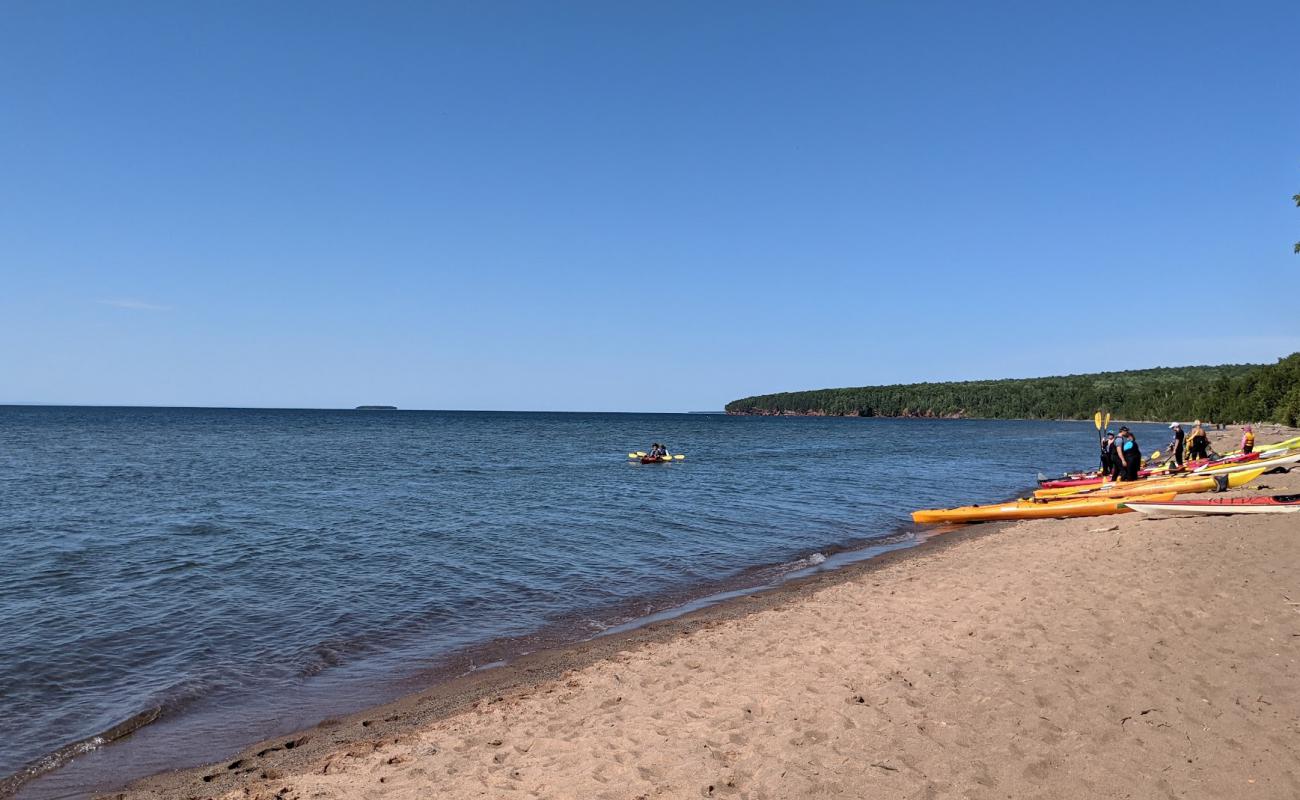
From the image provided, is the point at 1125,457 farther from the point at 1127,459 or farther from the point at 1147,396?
the point at 1147,396

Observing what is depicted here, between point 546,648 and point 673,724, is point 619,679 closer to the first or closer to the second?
point 673,724

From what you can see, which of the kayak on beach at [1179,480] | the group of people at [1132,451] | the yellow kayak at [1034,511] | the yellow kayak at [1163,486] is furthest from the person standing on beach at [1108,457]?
the yellow kayak at [1034,511]

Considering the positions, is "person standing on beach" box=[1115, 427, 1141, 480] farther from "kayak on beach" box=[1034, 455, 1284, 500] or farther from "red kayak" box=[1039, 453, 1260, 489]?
"red kayak" box=[1039, 453, 1260, 489]

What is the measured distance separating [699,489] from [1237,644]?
2443 centimetres

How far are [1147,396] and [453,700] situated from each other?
14982cm

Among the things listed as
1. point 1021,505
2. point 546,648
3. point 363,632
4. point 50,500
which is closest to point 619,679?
point 546,648

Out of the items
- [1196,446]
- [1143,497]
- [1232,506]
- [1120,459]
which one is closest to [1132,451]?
[1120,459]

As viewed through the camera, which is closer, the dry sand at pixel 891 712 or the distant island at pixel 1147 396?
the dry sand at pixel 891 712

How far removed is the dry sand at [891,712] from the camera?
5.43 meters

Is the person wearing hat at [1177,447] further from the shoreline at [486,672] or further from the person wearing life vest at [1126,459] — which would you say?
the shoreline at [486,672]

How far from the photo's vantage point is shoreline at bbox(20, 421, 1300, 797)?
6.55m

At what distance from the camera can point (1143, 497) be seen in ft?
63.8

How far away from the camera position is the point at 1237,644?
788 cm

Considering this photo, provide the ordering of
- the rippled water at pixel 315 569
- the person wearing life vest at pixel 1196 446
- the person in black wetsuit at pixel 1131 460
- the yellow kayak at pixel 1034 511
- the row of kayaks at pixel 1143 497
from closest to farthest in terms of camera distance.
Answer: the rippled water at pixel 315 569
the row of kayaks at pixel 1143 497
the yellow kayak at pixel 1034 511
the person in black wetsuit at pixel 1131 460
the person wearing life vest at pixel 1196 446
